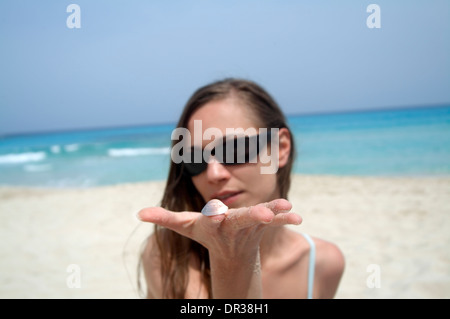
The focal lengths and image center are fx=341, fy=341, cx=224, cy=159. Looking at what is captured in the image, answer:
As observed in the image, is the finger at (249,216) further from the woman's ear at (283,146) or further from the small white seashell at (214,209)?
the woman's ear at (283,146)

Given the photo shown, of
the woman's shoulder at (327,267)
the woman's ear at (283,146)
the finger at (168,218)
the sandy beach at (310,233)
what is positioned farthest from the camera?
the sandy beach at (310,233)

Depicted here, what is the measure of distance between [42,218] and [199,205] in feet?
22.1

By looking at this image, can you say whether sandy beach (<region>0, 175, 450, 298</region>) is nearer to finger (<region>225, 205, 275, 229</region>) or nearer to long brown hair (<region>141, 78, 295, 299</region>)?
long brown hair (<region>141, 78, 295, 299</region>)

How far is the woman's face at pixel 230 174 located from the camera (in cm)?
166

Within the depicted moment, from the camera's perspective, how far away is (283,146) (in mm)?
2008

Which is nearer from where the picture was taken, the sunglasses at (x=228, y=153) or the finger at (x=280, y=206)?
the finger at (x=280, y=206)

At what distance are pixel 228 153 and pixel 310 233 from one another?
449cm

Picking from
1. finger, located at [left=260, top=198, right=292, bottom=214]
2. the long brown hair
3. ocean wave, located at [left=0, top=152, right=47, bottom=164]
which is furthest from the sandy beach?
ocean wave, located at [left=0, top=152, right=47, bottom=164]

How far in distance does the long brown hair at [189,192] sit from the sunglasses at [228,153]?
5.3 inches

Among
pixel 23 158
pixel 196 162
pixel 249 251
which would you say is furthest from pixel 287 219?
pixel 23 158

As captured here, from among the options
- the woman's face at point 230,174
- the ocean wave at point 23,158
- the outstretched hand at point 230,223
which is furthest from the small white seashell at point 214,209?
the ocean wave at point 23,158

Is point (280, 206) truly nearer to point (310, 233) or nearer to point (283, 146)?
point (283, 146)
